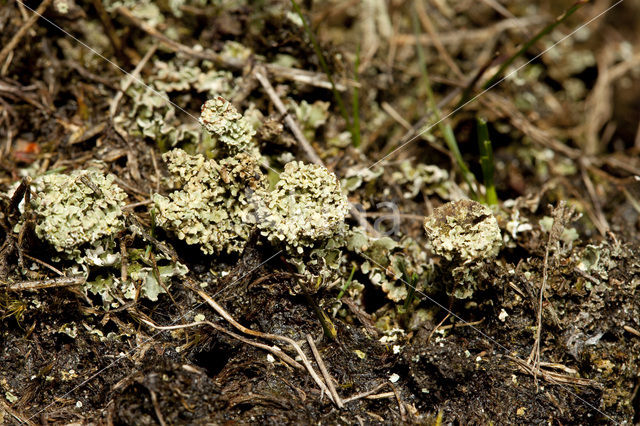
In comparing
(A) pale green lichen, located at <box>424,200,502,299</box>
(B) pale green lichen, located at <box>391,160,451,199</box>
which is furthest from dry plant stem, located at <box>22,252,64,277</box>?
(B) pale green lichen, located at <box>391,160,451,199</box>

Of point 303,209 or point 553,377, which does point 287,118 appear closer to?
point 303,209

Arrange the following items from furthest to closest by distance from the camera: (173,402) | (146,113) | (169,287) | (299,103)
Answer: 1. (299,103)
2. (146,113)
3. (169,287)
4. (173,402)

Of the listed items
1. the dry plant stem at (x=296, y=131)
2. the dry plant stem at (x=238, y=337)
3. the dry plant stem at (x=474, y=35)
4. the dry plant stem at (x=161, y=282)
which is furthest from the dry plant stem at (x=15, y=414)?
the dry plant stem at (x=474, y=35)

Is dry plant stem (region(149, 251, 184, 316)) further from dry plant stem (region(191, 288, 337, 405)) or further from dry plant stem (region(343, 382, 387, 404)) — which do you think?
dry plant stem (region(343, 382, 387, 404))

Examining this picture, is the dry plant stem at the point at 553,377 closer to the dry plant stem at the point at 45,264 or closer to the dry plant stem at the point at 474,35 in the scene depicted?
the dry plant stem at the point at 45,264

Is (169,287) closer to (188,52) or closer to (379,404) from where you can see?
(379,404)

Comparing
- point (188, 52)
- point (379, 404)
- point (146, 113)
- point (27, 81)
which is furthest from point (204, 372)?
point (27, 81)

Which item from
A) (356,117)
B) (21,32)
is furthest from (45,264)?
(356,117)
